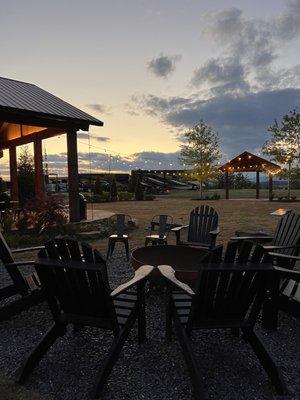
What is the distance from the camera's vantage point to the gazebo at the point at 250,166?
23098mm

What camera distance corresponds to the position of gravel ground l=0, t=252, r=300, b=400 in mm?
2329

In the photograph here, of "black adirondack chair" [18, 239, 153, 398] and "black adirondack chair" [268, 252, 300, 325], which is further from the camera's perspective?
"black adirondack chair" [268, 252, 300, 325]

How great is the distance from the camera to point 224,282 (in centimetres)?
241

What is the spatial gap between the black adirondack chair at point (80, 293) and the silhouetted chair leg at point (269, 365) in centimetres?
96

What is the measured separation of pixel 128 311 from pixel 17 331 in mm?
1349

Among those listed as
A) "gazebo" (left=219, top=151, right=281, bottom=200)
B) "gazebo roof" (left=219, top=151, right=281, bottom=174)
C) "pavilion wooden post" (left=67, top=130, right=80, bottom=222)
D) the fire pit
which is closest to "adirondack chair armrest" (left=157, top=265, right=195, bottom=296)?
the fire pit

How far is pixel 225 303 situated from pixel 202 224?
11.6ft

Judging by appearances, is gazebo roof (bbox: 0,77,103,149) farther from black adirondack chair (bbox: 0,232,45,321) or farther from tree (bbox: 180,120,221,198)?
tree (bbox: 180,120,221,198)

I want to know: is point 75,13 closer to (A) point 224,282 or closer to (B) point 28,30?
(B) point 28,30

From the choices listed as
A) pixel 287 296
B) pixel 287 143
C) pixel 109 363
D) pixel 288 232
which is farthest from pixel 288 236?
pixel 287 143

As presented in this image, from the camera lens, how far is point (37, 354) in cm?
250

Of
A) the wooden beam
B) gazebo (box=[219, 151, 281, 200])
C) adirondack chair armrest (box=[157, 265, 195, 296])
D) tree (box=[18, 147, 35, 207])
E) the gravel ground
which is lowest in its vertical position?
the gravel ground

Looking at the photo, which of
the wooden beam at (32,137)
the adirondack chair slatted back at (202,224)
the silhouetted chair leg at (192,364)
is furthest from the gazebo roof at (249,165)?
the silhouetted chair leg at (192,364)

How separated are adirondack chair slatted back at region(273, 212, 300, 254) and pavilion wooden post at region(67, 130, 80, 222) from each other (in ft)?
19.4
